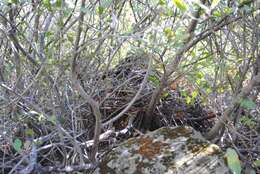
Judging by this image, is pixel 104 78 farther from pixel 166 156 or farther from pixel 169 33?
pixel 169 33

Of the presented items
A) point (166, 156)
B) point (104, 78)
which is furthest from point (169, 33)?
point (104, 78)

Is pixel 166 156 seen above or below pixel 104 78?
below

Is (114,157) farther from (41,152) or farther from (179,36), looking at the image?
(179,36)

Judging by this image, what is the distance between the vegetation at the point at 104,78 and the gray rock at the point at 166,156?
0.54ft

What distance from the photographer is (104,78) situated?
293cm

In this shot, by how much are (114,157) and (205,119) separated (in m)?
0.98

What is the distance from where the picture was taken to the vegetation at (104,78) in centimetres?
219

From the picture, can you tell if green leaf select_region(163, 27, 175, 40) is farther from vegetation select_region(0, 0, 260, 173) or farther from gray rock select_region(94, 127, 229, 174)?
gray rock select_region(94, 127, 229, 174)

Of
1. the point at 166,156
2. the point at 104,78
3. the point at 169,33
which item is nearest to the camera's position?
the point at 169,33

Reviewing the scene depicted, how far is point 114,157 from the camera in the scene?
228 centimetres

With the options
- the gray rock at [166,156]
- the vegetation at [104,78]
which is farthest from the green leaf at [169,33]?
the gray rock at [166,156]

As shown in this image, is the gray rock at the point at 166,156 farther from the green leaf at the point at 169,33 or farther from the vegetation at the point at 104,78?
the green leaf at the point at 169,33

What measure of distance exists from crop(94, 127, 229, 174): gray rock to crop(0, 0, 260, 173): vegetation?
16 cm

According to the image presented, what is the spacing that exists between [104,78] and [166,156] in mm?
955
